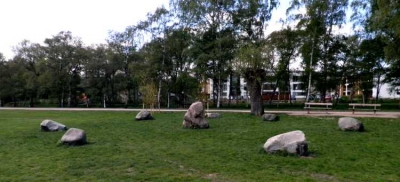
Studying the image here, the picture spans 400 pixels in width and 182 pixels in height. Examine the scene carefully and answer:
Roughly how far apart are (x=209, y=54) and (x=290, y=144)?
82.5ft

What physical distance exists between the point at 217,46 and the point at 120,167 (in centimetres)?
2697

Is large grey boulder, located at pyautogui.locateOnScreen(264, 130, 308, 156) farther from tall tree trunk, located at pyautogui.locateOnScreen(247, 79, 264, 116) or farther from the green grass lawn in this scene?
tall tree trunk, located at pyautogui.locateOnScreen(247, 79, 264, 116)

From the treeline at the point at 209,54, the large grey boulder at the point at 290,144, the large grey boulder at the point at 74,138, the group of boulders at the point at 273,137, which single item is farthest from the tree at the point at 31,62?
the large grey boulder at the point at 290,144

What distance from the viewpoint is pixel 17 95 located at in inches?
1850

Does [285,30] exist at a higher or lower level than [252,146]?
higher

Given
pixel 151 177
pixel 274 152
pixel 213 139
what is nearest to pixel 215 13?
pixel 213 139

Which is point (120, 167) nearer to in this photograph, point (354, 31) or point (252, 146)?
point (252, 146)

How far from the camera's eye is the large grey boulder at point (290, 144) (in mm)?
8867

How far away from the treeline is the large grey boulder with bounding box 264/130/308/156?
1755 centimetres

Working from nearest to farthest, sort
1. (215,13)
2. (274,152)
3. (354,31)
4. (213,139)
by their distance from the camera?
(274,152)
(213,139)
(354,31)
(215,13)

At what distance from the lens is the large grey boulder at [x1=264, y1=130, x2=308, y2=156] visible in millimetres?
8867

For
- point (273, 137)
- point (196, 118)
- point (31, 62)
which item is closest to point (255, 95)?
point (196, 118)

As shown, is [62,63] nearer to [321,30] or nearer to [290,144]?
[321,30]

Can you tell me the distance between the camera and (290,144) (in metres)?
8.93
